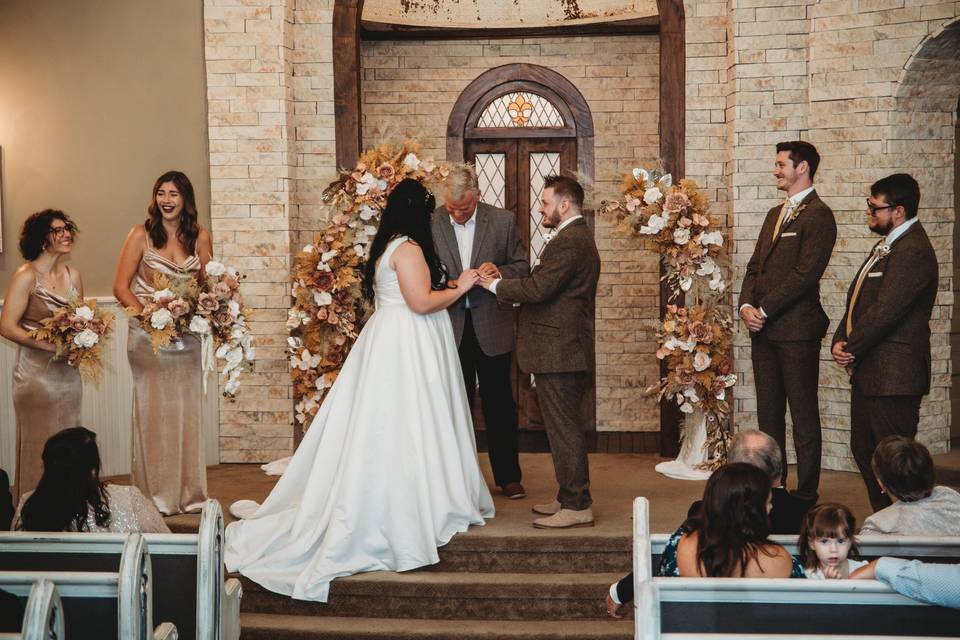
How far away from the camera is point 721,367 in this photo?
6.13 meters

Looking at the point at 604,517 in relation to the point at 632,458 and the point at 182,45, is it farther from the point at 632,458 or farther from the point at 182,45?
the point at 182,45

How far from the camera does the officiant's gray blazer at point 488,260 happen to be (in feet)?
17.6

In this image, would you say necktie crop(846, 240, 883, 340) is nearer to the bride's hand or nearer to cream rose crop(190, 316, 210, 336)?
the bride's hand

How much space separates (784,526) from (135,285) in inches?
139

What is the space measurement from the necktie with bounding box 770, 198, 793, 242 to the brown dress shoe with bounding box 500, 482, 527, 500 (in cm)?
186

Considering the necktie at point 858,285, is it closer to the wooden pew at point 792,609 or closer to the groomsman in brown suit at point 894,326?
the groomsman in brown suit at point 894,326

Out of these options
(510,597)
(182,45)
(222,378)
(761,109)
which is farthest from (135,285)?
(761,109)

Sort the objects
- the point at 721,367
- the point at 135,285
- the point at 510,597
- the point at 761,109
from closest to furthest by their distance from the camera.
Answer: the point at 510,597, the point at 135,285, the point at 721,367, the point at 761,109

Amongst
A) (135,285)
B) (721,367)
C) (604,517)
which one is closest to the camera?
(604,517)

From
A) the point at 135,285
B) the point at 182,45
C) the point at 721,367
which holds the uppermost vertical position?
the point at 182,45

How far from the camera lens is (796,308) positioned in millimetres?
5176

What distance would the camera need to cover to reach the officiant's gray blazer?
5375 mm

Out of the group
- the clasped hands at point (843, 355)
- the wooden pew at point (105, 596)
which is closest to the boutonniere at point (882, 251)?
the clasped hands at point (843, 355)

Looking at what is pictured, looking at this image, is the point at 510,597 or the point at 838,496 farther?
the point at 838,496
